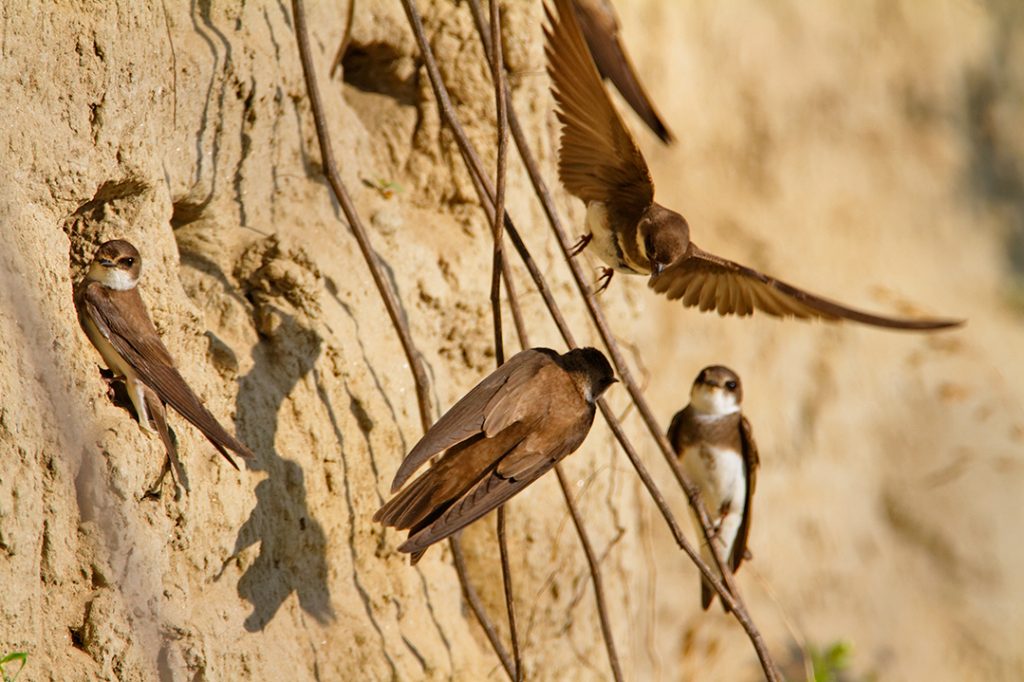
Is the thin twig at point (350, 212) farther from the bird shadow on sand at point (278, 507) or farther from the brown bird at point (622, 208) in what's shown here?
A: the brown bird at point (622, 208)

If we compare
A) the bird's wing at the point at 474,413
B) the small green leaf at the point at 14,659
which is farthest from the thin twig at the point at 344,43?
the small green leaf at the point at 14,659

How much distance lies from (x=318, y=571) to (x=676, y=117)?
3.71m

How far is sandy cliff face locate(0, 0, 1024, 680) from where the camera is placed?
2.92 m

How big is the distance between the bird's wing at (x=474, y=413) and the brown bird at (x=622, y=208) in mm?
582

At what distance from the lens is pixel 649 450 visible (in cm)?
589

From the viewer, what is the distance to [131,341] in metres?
3.01

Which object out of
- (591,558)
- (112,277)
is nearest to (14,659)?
(112,277)

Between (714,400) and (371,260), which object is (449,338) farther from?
(714,400)

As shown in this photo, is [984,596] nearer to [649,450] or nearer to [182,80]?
[649,450]

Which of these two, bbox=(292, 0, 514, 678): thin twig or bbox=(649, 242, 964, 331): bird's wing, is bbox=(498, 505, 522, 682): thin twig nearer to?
bbox=(292, 0, 514, 678): thin twig

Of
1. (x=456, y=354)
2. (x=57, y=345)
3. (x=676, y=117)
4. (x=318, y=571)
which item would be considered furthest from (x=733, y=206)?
(x=57, y=345)

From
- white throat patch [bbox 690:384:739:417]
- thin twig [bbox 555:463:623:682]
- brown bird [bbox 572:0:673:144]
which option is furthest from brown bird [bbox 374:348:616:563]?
brown bird [bbox 572:0:673:144]

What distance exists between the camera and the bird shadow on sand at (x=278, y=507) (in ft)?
11.4

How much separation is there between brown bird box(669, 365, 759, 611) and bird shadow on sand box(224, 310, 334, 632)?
166cm
